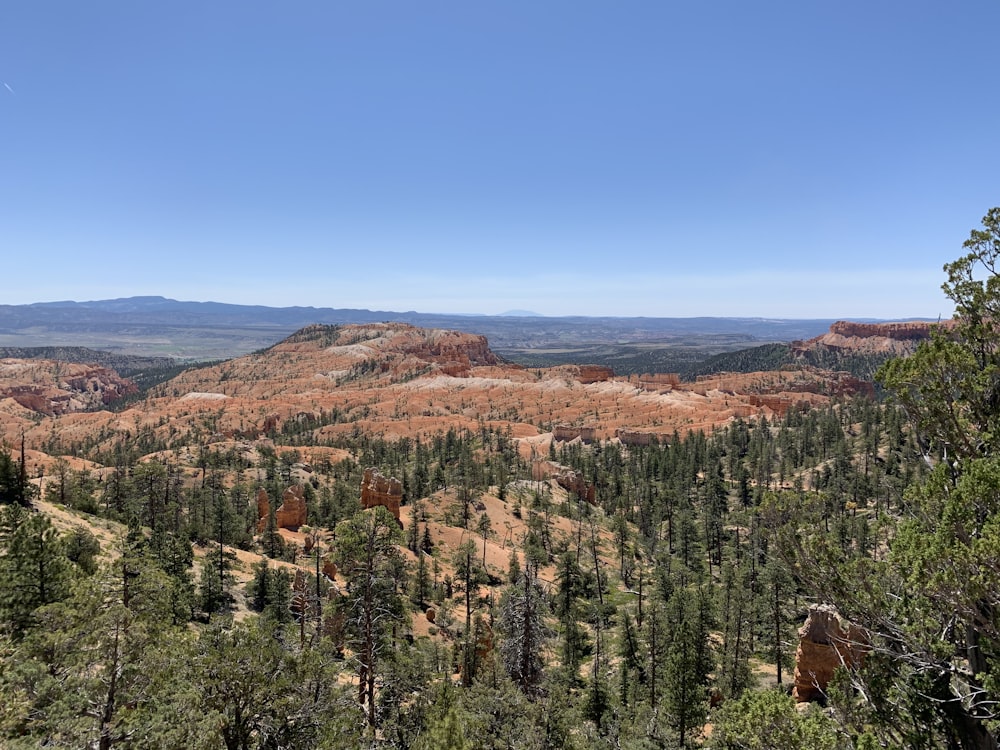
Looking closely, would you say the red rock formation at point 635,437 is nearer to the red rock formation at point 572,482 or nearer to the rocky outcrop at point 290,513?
the red rock formation at point 572,482

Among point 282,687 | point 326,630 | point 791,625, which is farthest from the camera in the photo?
point 791,625

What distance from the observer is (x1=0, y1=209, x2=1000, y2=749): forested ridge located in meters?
9.87

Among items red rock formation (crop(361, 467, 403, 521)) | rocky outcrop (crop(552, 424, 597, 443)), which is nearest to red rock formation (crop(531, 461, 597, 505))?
red rock formation (crop(361, 467, 403, 521))

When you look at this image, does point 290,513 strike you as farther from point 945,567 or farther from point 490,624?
point 945,567

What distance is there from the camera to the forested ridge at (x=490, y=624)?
9.87m

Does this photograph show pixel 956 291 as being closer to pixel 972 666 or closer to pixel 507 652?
pixel 972 666

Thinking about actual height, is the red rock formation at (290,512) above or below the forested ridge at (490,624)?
below

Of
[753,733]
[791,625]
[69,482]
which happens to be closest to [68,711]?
[753,733]

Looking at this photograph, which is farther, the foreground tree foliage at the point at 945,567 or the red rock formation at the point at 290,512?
the red rock formation at the point at 290,512

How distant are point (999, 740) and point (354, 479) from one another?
83558mm

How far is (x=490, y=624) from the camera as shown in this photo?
38.4 metres

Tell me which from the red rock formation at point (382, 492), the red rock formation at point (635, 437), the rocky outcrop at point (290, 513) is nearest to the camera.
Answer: the red rock formation at point (382, 492)

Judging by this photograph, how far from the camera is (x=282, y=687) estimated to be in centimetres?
1481

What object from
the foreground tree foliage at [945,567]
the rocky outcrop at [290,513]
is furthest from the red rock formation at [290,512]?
the foreground tree foliage at [945,567]
